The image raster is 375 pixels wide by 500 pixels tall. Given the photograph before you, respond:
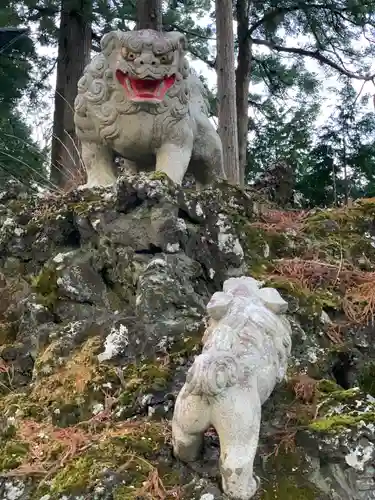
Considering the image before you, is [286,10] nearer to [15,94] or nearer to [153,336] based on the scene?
[15,94]

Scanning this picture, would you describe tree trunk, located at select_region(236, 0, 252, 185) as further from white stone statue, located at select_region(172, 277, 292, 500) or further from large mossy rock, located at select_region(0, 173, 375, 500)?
white stone statue, located at select_region(172, 277, 292, 500)

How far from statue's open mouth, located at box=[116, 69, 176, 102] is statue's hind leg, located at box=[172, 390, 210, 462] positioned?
1.92m

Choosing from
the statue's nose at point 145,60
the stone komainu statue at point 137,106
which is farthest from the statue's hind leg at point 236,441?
the statue's nose at point 145,60

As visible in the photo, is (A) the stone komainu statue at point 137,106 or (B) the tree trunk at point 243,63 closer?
(A) the stone komainu statue at point 137,106

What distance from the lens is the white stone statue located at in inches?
71.8

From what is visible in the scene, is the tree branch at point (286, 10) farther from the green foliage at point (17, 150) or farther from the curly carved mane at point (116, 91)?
the curly carved mane at point (116, 91)

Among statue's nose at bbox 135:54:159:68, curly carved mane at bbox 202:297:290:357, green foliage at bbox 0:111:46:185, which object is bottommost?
green foliage at bbox 0:111:46:185

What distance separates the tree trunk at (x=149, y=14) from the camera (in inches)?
256

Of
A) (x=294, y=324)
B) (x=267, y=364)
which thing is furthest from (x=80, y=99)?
(x=267, y=364)

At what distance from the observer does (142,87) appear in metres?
3.49

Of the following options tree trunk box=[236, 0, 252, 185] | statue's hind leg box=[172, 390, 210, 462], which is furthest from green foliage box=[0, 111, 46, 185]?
statue's hind leg box=[172, 390, 210, 462]

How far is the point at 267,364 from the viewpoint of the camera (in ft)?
6.77

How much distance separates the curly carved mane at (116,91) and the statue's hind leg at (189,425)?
1.97 meters

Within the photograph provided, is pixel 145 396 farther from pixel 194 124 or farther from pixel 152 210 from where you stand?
pixel 194 124
